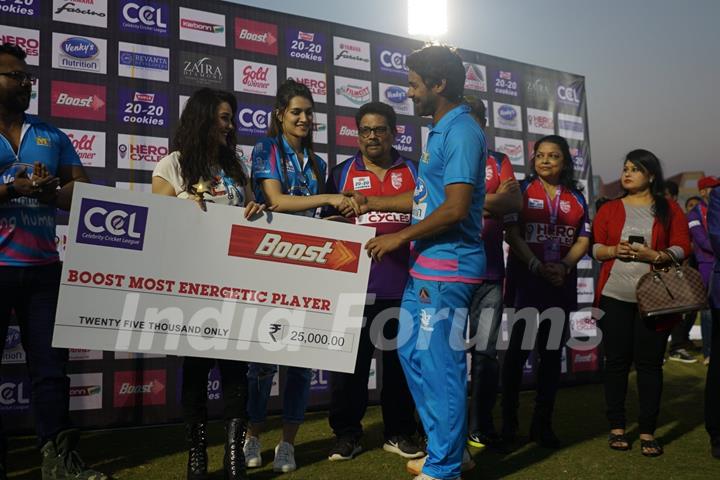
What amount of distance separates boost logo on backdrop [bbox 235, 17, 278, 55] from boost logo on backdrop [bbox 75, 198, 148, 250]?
2454 millimetres

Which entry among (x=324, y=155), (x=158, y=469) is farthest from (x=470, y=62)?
(x=158, y=469)

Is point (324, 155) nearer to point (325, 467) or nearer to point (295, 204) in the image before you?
point (295, 204)

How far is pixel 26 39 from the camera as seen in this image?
156 inches

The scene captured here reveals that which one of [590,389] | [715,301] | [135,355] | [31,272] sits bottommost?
[590,389]

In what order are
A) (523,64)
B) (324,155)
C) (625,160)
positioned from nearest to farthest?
(625,160)
(324,155)
(523,64)

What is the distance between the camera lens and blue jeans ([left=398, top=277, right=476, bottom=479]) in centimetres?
247

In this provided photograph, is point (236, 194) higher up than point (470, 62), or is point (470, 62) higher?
point (470, 62)

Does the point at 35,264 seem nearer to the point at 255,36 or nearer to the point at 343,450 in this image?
the point at 343,450

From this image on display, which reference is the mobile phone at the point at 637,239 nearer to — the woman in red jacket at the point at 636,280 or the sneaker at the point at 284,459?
the woman in red jacket at the point at 636,280

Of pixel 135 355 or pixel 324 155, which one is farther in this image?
pixel 324 155

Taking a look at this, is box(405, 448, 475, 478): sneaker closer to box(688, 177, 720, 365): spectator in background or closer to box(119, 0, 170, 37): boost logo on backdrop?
box(119, 0, 170, 37): boost logo on backdrop

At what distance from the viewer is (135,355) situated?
Answer: 13.9 ft

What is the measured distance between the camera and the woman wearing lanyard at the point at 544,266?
3678 millimetres

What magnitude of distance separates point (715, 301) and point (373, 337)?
1.88m
